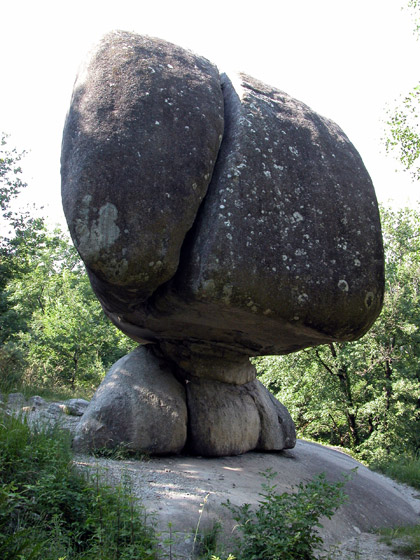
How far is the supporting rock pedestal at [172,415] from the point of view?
18.4 ft

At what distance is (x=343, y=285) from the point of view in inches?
201

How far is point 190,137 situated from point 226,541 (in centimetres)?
360

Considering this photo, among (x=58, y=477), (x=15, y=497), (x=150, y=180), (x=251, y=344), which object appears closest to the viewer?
(x=15, y=497)

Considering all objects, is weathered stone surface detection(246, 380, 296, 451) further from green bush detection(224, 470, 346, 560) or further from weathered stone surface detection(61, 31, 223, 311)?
green bush detection(224, 470, 346, 560)

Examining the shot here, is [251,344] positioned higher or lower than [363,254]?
lower

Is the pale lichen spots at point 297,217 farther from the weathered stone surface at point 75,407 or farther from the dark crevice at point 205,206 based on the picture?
the weathered stone surface at point 75,407

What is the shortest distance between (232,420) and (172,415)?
3.01ft

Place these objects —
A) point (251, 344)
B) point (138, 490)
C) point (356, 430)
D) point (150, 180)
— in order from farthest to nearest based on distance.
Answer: point (356, 430) < point (251, 344) < point (150, 180) < point (138, 490)

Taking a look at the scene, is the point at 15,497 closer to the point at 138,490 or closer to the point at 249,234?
the point at 138,490

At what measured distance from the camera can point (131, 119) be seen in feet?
15.5

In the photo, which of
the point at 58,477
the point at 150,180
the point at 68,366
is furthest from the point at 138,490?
the point at 68,366

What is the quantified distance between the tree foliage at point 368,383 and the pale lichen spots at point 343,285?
793 cm

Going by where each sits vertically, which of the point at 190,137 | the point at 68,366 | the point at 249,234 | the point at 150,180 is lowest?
the point at 68,366

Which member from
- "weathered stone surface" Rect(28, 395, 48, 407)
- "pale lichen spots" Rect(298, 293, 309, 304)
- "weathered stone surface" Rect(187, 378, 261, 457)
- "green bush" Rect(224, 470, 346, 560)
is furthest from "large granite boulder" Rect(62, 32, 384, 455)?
"weathered stone surface" Rect(28, 395, 48, 407)
